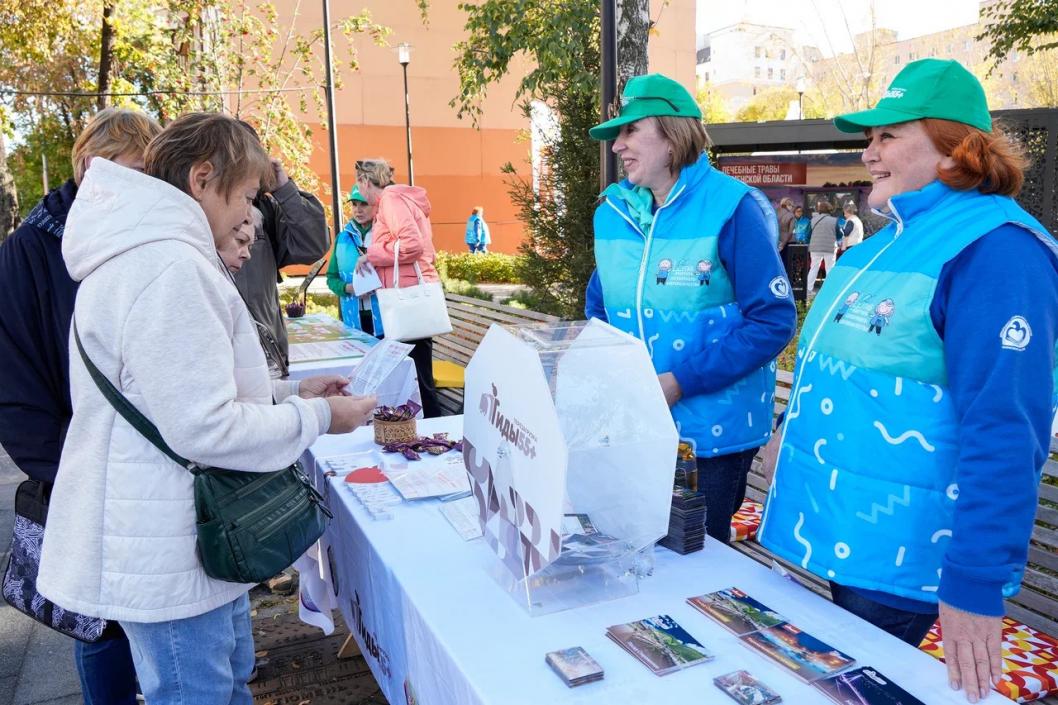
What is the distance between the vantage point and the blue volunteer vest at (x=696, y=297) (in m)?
2.15

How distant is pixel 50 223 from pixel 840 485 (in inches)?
75.5

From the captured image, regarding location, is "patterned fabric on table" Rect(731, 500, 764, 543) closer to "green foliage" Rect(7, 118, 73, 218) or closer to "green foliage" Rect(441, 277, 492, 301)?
"green foliage" Rect(441, 277, 492, 301)

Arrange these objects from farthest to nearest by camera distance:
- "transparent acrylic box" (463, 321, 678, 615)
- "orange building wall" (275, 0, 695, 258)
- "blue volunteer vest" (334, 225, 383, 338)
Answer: "orange building wall" (275, 0, 695, 258)
"blue volunteer vest" (334, 225, 383, 338)
"transparent acrylic box" (463, 321, 678, 615)

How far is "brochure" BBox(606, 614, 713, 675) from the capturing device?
1.30 meters

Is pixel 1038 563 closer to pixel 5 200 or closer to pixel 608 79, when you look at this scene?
pixel 608 79

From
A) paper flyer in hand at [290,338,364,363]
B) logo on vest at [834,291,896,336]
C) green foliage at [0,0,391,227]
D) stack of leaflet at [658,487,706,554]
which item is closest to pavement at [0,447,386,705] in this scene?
paper flyer in hand at [290,338,364,363]

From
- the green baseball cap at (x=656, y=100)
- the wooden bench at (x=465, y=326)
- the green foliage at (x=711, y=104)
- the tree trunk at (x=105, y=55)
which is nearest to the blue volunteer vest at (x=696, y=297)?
the green baseball cap at (x=656, y=100)

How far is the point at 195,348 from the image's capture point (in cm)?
139

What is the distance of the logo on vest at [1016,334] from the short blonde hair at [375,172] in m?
4.46

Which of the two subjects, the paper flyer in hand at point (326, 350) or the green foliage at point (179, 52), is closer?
the paper flyer in hand at point (326, 350)

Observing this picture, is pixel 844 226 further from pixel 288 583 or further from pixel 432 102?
pixel 432 102

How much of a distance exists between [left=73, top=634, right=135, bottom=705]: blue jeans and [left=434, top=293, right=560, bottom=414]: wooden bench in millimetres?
3837

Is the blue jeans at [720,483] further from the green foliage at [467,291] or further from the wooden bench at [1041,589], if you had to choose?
the green foliage at [467,291]

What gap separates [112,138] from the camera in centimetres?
212
